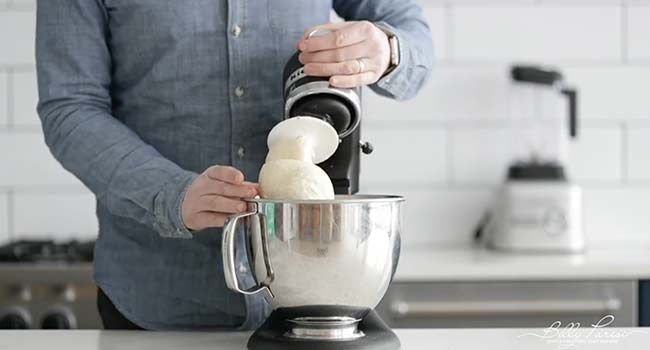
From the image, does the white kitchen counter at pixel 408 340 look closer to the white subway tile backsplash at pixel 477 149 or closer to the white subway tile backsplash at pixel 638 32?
the white subway tile backsplash at pixel 477 149

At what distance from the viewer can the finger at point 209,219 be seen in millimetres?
1058

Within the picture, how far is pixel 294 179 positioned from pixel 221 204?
0.29 ft

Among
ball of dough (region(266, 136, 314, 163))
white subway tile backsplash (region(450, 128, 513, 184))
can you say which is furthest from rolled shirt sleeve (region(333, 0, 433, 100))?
white subway tile backsplash (region(450, 128, 513, 184))

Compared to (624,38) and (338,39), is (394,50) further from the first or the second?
(624,38)

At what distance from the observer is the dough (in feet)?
3.23

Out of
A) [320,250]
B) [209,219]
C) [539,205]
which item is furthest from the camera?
[539,205]

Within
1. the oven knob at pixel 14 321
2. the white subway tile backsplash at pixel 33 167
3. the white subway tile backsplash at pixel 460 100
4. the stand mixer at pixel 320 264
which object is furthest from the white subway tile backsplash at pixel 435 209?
the stand mixer at pixel 320 264

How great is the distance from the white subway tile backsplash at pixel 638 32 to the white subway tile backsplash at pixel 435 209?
47 centimetres

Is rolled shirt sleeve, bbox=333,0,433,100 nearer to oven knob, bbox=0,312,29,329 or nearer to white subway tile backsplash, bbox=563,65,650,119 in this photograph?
oven knob, bbox=0,312,29,329

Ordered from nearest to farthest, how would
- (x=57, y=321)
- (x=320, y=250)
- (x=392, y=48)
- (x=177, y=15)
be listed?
(x=320, y=250), (x=392, y=48), (x=177, y=15), (x=57, y=321)

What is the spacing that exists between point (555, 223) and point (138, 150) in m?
1.26

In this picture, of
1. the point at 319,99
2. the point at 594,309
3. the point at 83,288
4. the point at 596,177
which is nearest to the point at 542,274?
the point at 594,309

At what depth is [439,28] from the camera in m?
2.42

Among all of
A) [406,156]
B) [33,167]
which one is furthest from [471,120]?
[33,167]
